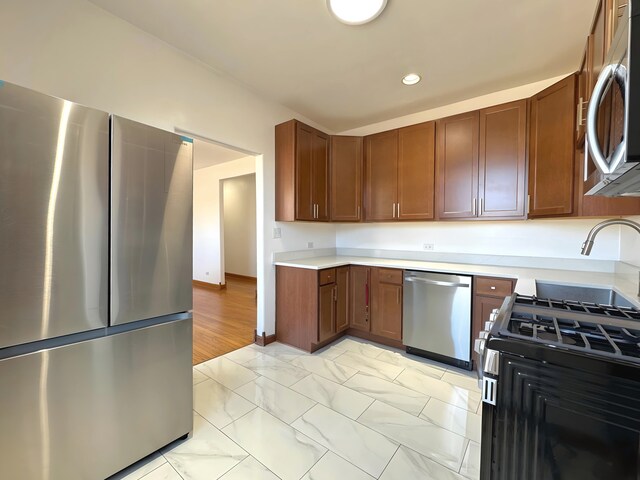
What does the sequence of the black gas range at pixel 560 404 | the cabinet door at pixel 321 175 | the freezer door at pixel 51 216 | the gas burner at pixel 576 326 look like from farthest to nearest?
the cabinet door at pixel 321 175 < the freezer door at pixel 51 216 < the gas burner at pixel 576 326 < the black gas range at pixel 560 404

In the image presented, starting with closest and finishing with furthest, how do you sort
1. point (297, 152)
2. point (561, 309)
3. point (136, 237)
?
point (561, 309), point (136, 237), point (297, 152)

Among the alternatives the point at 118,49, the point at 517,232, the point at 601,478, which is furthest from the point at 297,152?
the point at 601,478

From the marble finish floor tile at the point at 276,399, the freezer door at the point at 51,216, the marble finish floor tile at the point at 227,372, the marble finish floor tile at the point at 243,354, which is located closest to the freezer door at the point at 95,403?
the freezer door at the point at 51,216

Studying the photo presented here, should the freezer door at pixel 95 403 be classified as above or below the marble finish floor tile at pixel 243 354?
above

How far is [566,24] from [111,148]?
9.68 ft

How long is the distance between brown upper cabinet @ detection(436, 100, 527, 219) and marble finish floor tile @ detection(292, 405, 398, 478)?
2.10 m

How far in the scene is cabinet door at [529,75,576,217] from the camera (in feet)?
6.97

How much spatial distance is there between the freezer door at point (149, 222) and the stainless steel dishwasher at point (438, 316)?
206cm

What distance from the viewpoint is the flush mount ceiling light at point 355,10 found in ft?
5.60

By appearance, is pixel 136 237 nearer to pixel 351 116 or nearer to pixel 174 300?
pixel 174 300

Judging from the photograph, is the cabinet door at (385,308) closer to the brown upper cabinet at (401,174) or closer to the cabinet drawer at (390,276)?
the cabinet drawer at (390,276)

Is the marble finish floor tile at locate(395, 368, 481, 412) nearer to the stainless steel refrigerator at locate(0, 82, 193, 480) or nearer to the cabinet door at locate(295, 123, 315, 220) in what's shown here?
the stainless steel refrigerator at locate(0, 82, 193, 480)

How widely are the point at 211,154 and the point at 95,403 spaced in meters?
4.50

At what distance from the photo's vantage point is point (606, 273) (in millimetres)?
2336
